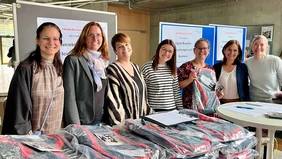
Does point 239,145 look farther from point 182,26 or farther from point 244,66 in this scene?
point 182,26

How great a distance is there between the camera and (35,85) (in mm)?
1355

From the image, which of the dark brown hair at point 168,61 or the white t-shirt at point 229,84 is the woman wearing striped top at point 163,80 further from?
the white t-shirt at point 229,84

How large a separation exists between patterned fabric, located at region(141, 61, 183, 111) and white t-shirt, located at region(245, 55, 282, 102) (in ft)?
3.14

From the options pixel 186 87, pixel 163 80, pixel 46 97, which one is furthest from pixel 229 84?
pixel 46 97

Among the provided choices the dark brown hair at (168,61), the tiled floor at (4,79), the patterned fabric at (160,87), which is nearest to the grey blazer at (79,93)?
A: the patterned fabric at (160,87)

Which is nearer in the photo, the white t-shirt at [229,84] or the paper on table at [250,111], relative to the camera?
the paper on table at [250,111]

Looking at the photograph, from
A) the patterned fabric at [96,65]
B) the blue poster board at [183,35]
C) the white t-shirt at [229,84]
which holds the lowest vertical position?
the white t-shirt at [229,84]

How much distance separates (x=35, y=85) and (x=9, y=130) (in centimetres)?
29

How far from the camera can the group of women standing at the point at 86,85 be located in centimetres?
133

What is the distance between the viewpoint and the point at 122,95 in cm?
171

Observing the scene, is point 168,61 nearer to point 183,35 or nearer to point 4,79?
point 183,35

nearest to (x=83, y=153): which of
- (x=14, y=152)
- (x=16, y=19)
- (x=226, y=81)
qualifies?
(x=14, y=152)

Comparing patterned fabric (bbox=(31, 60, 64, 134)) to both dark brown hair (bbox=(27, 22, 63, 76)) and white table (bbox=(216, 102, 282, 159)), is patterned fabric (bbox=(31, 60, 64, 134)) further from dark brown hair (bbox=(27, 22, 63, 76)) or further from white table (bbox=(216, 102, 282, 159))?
white table (bbox=(216, 102, 282, 159))

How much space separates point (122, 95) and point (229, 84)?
4.23 ft
